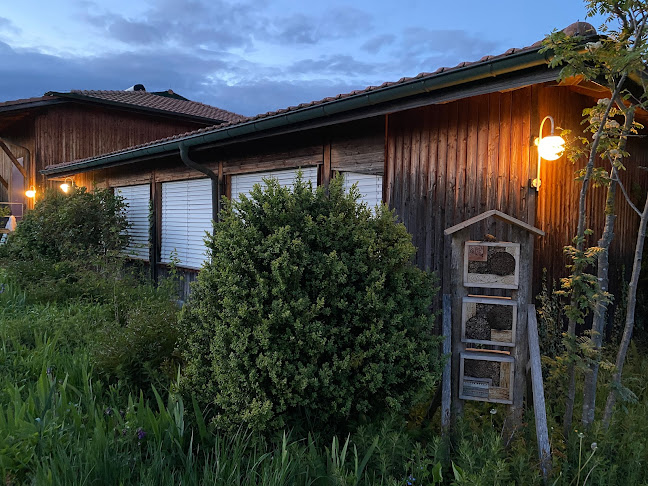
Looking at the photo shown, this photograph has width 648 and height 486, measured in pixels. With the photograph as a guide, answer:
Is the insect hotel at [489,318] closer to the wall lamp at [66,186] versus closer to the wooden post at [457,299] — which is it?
the wooden post at [457,299]

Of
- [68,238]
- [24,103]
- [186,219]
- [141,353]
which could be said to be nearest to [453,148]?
→ [141,353]

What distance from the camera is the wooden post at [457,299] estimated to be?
10.8ft

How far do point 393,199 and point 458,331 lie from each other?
247 centimetres

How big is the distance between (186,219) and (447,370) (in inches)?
285

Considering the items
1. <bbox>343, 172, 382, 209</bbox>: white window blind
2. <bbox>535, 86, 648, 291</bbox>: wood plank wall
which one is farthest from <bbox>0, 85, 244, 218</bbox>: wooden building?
<bbox>535, 86, 648, 291</bbox>: wood plank wall

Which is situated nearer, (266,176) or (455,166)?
(455,166)

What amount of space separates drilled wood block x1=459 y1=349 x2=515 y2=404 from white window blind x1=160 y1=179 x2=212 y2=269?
20.5 feet

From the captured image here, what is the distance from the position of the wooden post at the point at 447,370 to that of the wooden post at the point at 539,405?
1.64 ft

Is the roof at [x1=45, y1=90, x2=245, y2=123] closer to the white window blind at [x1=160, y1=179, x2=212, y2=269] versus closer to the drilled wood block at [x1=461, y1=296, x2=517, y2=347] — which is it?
the white window blind at [x1=160, y1=179, x2=212, y2=269]

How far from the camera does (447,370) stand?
3.25 metres

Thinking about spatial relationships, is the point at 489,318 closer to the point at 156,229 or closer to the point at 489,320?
the point at 489,320

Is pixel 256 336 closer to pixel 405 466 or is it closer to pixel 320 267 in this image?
pixel 320 267

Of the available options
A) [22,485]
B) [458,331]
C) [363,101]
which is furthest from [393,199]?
[22,485]

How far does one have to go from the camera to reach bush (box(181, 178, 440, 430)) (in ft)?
9.52
